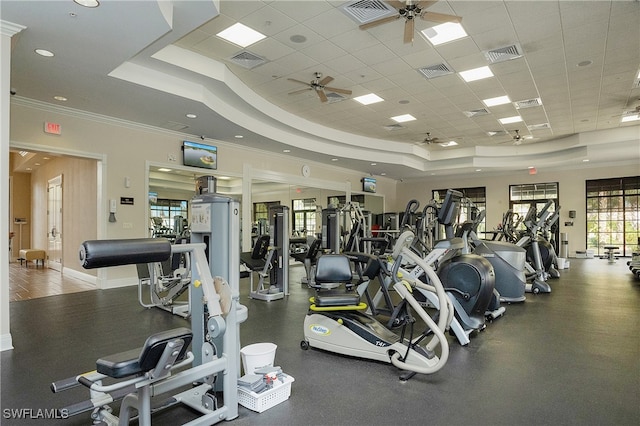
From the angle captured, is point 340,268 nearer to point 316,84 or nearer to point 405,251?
point 405,251

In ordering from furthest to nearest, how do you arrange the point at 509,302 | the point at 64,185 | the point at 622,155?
1. the point at 622,155
2. the point at 64,185
3. the point at 509,302

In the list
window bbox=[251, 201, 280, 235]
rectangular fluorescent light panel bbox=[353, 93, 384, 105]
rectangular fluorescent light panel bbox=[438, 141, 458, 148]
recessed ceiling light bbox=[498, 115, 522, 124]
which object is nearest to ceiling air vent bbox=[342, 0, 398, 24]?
rectangular fluorescent light panel bbox=[353, 93, 384, 105]

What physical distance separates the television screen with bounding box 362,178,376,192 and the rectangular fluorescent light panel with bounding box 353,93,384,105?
19.6 ft

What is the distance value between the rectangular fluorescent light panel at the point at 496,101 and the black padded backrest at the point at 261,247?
5.32 m

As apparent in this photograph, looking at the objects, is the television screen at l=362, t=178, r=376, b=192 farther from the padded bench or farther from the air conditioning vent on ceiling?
the padded bench

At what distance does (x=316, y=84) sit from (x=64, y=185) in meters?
6.56

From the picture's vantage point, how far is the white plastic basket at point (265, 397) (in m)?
2.35

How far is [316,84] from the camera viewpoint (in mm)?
6406

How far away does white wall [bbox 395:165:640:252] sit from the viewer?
12.6 meters

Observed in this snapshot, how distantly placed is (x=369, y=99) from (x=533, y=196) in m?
9.48

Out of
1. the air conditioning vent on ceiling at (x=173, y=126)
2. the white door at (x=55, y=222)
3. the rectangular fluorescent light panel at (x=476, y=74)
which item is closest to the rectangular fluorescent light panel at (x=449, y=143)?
the rectangular fluorescent light panel at (x=476, y=74)

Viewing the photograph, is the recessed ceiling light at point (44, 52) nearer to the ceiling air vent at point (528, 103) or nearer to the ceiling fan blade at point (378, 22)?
the ceiling fan blade at point (378, 22)

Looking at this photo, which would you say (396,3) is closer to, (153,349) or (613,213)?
(153,349)

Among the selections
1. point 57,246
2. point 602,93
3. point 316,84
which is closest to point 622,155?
point 602,93
